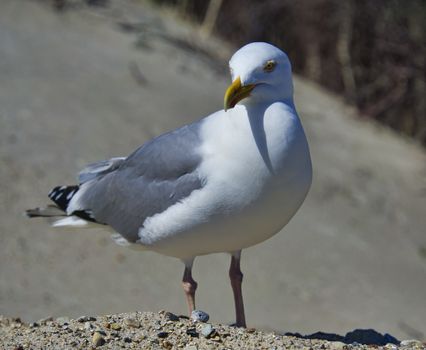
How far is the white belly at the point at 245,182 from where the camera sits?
4.68 meters

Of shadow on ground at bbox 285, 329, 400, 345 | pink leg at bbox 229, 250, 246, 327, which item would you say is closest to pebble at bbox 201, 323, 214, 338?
shadow on ground at bbox 285, 329, 400, 345

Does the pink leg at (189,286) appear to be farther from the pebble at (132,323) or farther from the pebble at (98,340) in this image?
the pebble at (98,340)

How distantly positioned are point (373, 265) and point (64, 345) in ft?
17.0

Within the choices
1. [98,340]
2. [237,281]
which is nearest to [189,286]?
[237,281]

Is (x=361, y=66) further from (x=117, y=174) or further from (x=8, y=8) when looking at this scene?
(x=117, y=174)

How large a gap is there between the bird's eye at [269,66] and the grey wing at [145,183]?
514 millimetres

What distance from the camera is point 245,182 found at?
15.4 feet

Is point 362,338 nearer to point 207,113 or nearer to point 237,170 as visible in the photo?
point 237,170

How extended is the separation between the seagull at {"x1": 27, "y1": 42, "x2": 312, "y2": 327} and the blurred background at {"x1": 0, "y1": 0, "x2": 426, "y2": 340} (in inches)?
99.8

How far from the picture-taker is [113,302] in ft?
25.3

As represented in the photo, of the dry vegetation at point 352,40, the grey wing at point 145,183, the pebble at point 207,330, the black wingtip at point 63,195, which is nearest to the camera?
the pebble at point 207,330

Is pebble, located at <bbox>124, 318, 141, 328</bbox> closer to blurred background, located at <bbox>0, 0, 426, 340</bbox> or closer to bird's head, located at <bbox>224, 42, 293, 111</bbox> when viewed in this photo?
bird's head, located at <bbox>224, 42, 293, 111</bbox>

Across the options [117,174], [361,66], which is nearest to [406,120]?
[361,66]

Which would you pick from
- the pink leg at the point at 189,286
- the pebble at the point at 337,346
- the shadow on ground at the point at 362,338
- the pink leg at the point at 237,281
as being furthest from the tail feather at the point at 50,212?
the pebble at the point at 337,346
